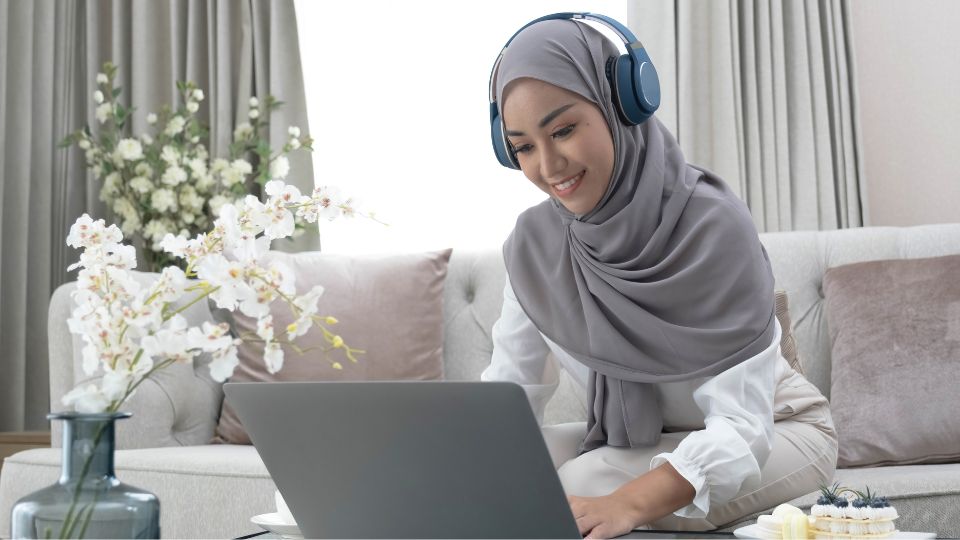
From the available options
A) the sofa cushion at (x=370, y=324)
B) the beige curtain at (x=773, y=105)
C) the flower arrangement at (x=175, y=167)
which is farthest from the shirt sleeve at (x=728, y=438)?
the flower arrangement at (x=175, y=167)

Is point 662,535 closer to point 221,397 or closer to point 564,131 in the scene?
point 564,131

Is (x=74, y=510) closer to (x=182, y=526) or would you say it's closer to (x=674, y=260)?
(x=674, y=260)

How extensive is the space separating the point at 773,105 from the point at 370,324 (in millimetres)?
1405

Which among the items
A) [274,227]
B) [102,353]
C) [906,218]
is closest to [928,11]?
[906,218]

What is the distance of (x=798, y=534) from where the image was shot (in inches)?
41.9

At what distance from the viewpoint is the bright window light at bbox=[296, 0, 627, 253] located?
3502 mm

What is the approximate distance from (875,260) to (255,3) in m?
2.24

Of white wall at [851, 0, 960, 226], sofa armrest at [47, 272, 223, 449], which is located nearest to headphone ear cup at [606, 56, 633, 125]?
sofa armrest at [47, 272, 223, 449]

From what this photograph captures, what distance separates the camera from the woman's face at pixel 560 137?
5.13ft

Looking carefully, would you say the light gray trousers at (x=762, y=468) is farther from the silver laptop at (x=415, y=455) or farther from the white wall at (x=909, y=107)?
the white wall at (x=909, y=107)

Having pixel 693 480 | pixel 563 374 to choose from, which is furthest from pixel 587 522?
pixel 563 374

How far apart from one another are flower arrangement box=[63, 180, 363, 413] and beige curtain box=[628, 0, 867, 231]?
2330 millimetres

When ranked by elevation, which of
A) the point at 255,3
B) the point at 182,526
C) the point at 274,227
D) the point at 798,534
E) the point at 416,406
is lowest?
the point at 182,526

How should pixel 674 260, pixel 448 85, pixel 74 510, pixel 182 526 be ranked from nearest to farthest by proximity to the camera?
pixel 74 510
pixel 674 260
pixel 182 526
pixel 448 85
